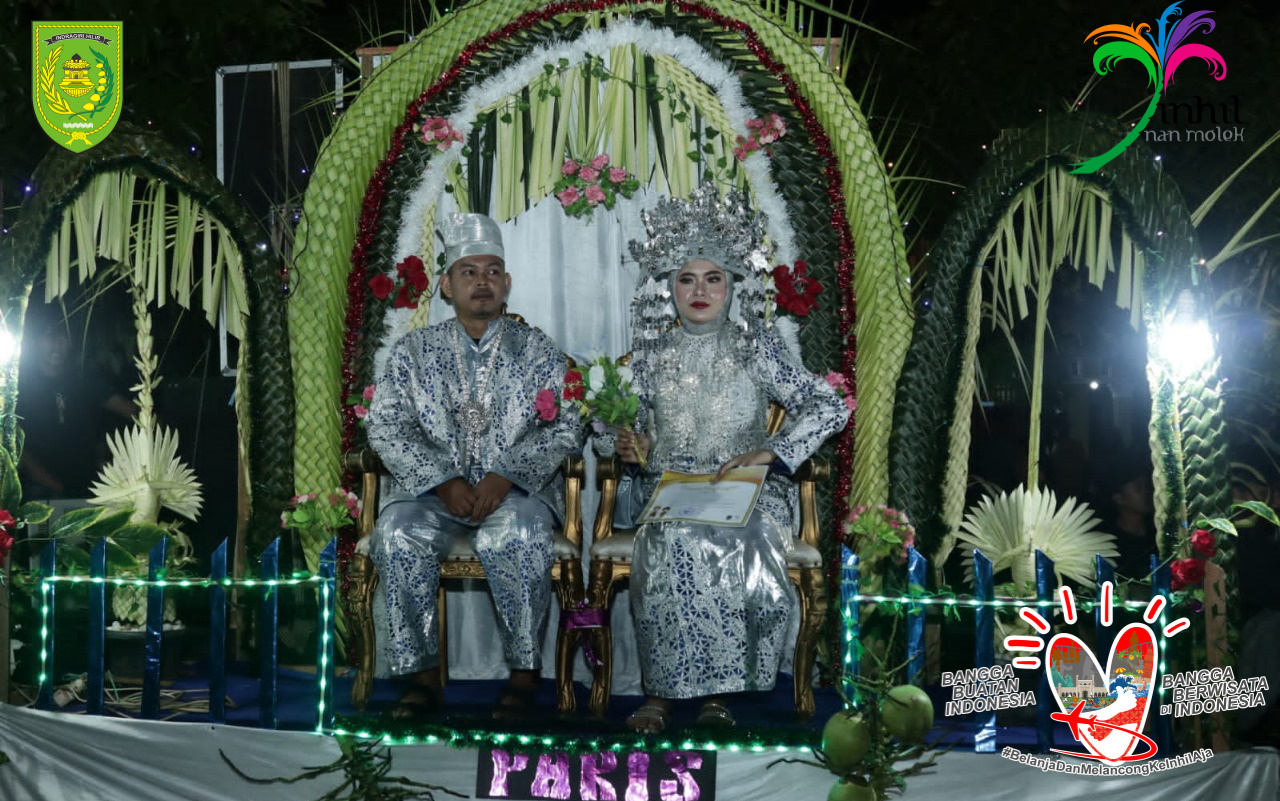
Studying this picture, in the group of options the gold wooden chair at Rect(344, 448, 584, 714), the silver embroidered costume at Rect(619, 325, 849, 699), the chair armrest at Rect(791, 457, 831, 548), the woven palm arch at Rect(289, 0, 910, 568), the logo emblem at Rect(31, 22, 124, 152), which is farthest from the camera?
the logo emblem at Rect(31, 22, 124, 152)

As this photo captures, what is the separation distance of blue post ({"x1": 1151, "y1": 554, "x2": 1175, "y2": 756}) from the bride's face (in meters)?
1.98

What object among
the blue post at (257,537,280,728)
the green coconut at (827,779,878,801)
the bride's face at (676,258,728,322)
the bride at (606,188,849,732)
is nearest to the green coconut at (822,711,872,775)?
the green coconut at (827,779,878,801)

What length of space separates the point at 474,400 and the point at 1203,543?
9.52ft

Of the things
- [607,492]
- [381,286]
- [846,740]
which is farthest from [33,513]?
[846,740]

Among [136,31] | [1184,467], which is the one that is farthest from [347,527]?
[136,31]

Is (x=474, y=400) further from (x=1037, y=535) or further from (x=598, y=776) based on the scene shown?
(x=1037, y=535)

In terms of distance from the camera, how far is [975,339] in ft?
19.1

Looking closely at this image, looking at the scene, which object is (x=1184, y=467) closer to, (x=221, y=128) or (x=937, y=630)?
(x=937, y=630)

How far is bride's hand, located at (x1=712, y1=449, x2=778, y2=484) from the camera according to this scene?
5.31 meters

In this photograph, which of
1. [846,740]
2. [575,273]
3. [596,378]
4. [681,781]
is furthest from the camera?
[575,273]

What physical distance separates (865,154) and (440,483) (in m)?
2.35

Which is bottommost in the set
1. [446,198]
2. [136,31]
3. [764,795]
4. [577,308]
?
[764,795]

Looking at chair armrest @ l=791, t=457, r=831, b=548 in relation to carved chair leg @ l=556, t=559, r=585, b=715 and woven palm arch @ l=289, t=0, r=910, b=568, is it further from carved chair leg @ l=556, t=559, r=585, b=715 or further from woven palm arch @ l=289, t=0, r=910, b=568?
carved chair leg @ l=556, t=559, r=585, b=715

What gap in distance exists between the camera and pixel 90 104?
727cm
